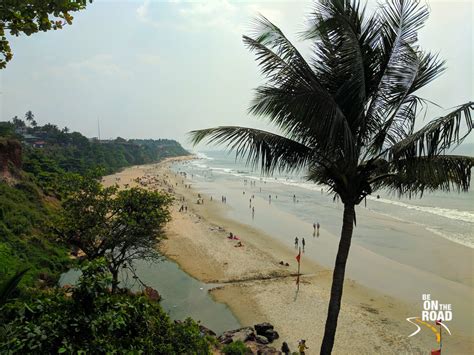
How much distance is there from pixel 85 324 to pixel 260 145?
11.9 feet

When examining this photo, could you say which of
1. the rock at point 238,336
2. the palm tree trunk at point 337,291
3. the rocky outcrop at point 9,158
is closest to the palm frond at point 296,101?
the palm tree trunk at point 337,291

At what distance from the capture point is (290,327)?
1407 centimetres

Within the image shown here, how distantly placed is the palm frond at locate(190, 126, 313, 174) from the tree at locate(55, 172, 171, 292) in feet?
25.7

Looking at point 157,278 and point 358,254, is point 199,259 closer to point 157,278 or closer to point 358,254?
point 157,278

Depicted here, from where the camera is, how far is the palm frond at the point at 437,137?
4355 millimetres

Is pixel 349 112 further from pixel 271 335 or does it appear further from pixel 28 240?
pixel 28 240

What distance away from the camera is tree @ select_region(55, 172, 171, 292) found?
12.2m

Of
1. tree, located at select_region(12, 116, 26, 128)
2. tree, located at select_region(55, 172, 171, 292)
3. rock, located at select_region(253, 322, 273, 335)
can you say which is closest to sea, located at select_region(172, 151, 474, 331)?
tree, located at select_region(55, 172, 171, 292)

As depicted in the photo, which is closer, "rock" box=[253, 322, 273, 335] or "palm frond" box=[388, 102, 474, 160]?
"palm frond" box=[388, 102, 474, 160]

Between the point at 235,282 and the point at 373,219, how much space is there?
2241 cm

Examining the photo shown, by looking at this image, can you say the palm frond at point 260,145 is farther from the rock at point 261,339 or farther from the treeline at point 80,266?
the rock at point 261,339

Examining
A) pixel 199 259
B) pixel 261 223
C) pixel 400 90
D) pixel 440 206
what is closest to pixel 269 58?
pixel 400 90

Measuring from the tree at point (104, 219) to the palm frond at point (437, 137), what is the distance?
32.2ft

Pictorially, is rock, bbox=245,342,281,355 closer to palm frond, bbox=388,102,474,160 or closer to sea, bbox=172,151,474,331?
sea, bbox=172,151,474,331
